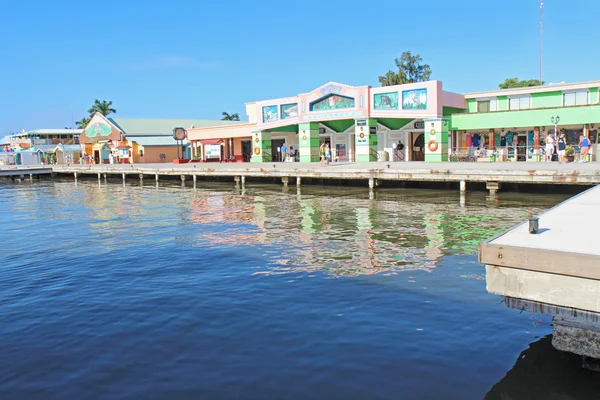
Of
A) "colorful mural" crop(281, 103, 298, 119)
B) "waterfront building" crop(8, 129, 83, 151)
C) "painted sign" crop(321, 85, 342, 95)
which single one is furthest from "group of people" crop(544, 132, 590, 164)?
"waterfront building" crop(8, 129, 83, 151)

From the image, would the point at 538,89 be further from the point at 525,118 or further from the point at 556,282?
the point at 556,282

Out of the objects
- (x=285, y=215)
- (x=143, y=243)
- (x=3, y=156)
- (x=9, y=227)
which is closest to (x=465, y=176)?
(x=285, y=215)

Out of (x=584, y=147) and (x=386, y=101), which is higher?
(x=386, y=101)

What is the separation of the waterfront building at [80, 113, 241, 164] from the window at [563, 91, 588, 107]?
4251cm

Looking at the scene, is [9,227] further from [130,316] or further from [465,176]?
[465,176]

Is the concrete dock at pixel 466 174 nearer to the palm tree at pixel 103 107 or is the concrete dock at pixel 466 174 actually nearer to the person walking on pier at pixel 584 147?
the person walking on pier at pixel 584 147

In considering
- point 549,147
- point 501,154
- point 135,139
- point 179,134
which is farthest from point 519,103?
point 135,139

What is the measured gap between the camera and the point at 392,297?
366 inches

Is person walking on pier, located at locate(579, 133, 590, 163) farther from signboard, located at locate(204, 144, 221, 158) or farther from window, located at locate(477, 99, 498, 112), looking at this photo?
signboard, located at locate(204, 144, 221, 158)

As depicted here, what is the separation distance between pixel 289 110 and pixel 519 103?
18.3m

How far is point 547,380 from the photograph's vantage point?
6.20 meters

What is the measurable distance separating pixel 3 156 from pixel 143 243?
304 feet

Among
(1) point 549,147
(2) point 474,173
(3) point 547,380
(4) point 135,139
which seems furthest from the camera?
(4) point 135,139

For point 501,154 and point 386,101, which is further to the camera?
point 386,101
